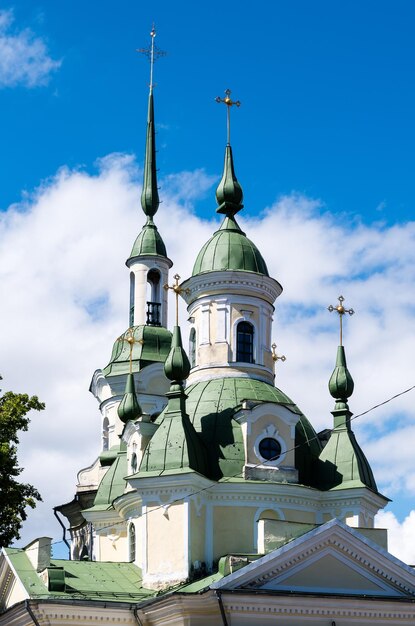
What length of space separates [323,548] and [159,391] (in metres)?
14.4

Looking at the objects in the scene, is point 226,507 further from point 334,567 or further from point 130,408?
point 130,408

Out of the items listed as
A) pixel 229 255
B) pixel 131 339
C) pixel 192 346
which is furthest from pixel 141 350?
pixel 229 255

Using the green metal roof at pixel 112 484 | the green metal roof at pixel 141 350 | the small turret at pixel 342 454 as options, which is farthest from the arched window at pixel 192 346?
the green metal roof at pixel 141 350

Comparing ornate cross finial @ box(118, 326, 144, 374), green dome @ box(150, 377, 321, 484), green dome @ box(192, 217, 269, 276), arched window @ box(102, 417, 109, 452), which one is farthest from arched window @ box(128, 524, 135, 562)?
arched window @ box(102, 417, 109, 452)

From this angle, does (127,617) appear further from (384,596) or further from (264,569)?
(384,596)

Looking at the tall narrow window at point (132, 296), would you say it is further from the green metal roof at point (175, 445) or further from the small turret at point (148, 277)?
the green metal roof at point (175, 445)

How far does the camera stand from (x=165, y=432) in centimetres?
3388

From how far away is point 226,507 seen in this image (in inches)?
1323

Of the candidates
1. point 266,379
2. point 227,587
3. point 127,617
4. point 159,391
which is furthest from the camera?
point 159,391

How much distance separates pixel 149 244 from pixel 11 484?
14.4m

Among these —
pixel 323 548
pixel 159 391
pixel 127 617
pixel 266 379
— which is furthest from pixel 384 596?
pixel 159 391

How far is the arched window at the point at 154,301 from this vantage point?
46438mm

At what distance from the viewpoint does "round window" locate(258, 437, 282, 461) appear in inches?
1362

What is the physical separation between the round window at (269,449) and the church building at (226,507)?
0.05 m
